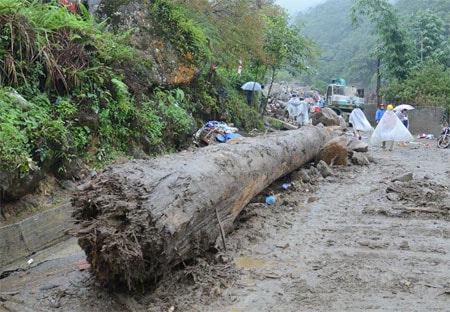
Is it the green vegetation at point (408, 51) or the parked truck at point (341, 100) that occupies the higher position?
the green vegetation at point (408, 51)

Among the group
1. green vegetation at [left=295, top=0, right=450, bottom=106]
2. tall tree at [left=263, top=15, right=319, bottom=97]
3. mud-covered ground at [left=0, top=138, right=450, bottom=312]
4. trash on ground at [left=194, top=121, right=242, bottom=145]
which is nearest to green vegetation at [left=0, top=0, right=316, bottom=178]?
trash on ground at [left=194, top=121, right=242, bottom=145]

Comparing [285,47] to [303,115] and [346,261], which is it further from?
[346,261]

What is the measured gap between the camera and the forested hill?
1155 inches

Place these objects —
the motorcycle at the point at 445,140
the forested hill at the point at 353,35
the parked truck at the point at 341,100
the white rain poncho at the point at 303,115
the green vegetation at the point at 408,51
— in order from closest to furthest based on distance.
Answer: the motorcycle at the point at 445,140 → the white rain poncho at the point at 303,115 → the green vegetation at the point at 408,51 → the parked truck at the point at 341,100 → the forested hill at the point at 353,35

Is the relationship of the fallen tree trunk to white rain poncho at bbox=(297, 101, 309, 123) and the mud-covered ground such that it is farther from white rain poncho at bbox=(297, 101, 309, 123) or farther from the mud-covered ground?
white rain poncho at bbox=(297, 101, 309, 123)

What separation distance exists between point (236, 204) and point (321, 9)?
104834mm

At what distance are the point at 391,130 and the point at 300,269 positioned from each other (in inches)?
393

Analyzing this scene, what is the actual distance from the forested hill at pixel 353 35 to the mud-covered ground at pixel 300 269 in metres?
23.2

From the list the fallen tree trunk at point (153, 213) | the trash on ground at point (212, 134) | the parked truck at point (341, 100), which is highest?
the parked truck at point (341, 100)

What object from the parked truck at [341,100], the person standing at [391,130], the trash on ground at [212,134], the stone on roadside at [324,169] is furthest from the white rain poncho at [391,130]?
the parked truck at [341,100]

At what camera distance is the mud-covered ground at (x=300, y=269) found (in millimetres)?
3230

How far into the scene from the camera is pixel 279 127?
19625 millimetres

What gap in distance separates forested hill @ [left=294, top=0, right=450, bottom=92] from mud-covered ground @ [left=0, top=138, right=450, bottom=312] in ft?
76.2

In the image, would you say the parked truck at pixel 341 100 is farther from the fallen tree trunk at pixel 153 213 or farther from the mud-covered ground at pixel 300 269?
the fallen tree trunk at pixel 153 213
